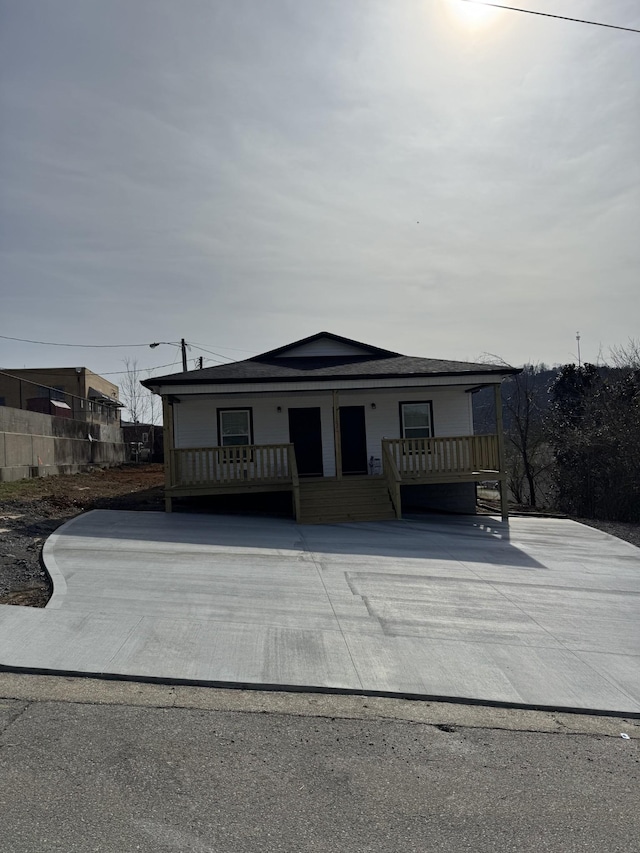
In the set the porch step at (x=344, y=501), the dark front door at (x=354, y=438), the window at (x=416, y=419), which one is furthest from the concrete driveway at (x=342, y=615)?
the window at (x=416, y=419)

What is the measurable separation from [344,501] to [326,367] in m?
3.88

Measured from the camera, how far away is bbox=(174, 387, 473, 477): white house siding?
16641 mm

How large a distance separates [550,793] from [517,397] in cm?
2305

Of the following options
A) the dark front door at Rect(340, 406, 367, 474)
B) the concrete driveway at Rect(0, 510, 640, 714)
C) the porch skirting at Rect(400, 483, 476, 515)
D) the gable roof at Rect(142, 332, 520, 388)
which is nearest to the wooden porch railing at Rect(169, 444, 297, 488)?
the gable roof at Rect(142, 332, 520, 388)

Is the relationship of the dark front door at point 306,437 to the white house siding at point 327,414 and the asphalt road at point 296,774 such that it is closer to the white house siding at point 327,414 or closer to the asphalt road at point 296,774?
the white house siding at point 327,414

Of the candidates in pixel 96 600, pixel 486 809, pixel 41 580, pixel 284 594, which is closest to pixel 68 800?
pixel 486 809

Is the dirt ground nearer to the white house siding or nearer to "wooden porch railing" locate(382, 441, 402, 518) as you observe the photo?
the white house siding

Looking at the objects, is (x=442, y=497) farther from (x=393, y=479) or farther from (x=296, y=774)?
(x=296, y=774)

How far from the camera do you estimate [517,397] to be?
25.3 m

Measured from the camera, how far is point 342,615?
22.6 ft

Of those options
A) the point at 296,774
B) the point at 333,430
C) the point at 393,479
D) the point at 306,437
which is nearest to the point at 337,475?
the point at 393,479

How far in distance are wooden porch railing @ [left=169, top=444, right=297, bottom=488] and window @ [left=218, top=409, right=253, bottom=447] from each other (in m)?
2.03

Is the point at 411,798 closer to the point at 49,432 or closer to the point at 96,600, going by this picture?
the point at 96,600

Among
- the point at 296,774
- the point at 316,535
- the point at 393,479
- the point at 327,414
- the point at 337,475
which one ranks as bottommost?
the point at 296,774
